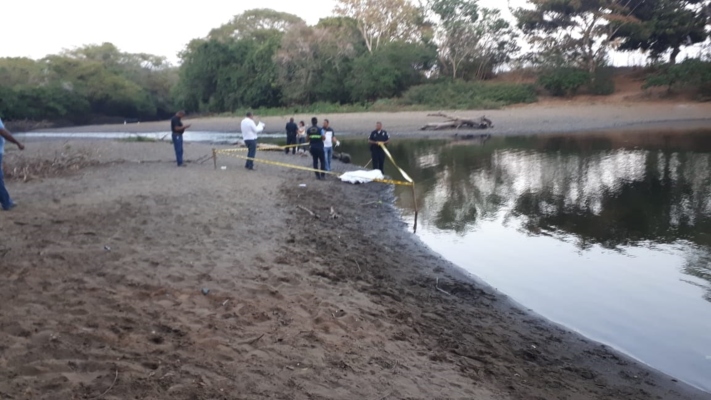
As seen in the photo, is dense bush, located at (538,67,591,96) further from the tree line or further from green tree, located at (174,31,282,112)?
green tree, located at (174,31,282,112)

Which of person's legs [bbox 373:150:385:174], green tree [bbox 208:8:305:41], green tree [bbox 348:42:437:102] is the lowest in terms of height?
person's legs [bbox 373:150:385:174]

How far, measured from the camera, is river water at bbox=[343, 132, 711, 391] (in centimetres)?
758

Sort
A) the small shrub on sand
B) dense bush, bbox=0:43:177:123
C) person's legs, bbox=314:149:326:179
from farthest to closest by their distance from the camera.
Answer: dense bush, bbox=0:43:177:123 → person's legs, bbox=314:149:326:179 → the small shrub on sand

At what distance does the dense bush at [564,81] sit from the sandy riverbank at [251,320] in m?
43.2

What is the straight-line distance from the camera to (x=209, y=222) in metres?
10.0

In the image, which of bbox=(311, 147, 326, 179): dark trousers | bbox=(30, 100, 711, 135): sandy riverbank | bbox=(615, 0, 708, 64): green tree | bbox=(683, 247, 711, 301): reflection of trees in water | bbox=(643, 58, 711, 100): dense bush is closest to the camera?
bbox=(683, 247, 711, 301): reflection of trees in water

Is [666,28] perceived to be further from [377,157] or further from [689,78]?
[377,157]

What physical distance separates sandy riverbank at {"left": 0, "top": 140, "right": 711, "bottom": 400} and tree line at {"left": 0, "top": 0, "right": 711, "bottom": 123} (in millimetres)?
41520

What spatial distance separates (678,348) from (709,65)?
1761 inches

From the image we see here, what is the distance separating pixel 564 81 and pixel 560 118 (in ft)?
37.9

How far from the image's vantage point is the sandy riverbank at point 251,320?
4531mm

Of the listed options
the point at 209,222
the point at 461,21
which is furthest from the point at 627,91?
the point at 209,222

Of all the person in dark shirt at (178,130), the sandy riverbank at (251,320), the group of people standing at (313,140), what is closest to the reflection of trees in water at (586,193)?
the group of people standing at (313,140)

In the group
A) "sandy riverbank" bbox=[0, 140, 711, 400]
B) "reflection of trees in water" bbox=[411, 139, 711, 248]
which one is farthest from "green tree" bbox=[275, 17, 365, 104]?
"sandy riverbank" bbox=[0, 140, 711, 400]
